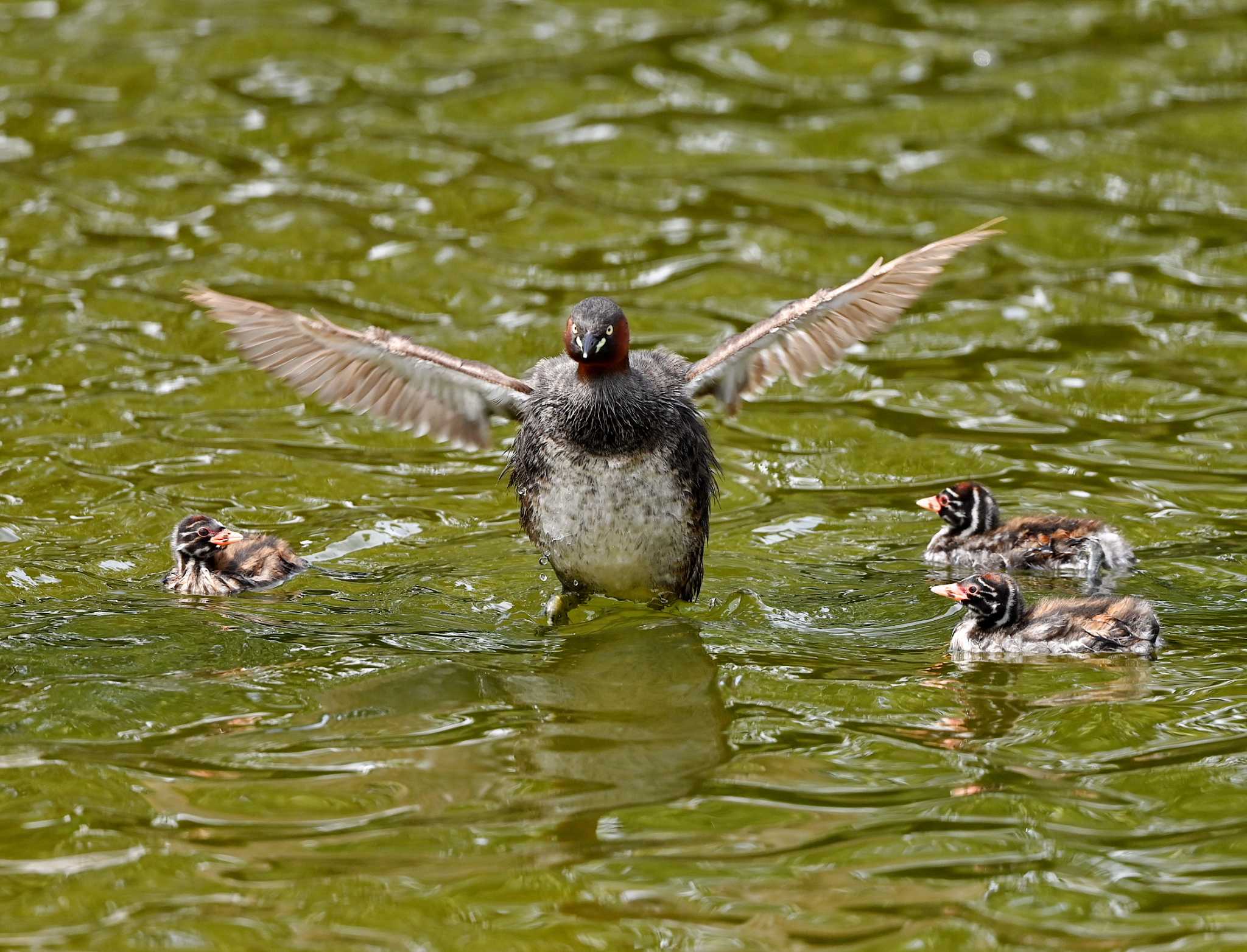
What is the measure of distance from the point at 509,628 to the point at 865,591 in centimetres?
200

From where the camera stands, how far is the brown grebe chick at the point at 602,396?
9.36m

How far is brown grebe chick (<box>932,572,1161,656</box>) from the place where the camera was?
28.7 feet

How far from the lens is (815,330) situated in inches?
398

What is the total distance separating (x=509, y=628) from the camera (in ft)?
31.1

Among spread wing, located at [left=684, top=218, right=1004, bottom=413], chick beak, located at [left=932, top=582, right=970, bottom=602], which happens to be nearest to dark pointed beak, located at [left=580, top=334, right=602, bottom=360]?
spread wing, located at [left=684, top=218, right=1004, bottom=413]

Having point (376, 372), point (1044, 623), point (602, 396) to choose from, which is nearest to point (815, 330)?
point (602, 396)

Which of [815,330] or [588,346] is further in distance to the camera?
[815,330]

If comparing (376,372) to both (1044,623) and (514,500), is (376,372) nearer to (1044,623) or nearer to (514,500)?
(514,500)

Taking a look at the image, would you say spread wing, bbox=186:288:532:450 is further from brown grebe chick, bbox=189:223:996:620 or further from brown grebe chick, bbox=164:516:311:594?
brown grebe chick, bbox=164:516:311:594

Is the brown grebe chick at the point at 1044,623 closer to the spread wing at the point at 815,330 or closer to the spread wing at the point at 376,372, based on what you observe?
the spread wing at the point at 815,330

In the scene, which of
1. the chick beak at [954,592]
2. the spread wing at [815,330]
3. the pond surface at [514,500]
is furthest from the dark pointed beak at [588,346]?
the chick beak at [954,592]

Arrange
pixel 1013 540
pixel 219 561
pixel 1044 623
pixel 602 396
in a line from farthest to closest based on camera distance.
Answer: pixel 1013 540
pixel 219 561
pixel 602 396
pixel 1044 623

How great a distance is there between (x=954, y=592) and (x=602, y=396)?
2105 mm

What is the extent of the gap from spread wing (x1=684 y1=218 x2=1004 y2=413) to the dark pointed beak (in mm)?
949
